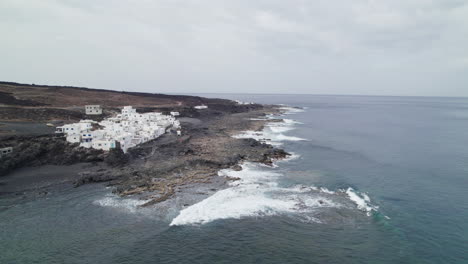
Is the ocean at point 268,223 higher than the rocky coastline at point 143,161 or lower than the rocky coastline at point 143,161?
lower

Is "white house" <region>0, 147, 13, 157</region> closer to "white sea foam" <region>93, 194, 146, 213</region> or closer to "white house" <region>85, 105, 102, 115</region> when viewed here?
"white sea foam" <region>93, 194, 146, 213</region>

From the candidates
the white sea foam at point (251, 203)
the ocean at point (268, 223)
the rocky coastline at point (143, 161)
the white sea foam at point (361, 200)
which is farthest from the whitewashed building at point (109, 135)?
the white sea foam at point (361, 200)

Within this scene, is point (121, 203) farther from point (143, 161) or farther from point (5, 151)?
point (5, 151)

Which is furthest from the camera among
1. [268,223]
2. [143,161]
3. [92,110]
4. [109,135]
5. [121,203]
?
[92,110]

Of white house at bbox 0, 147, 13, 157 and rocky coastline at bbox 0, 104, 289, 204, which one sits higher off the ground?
white house at bbox 0, 147, 13, 157

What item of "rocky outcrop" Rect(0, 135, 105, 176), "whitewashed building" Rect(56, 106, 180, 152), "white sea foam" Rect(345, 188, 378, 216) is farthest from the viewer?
"whitewashed building" Rect(56, 106, 180, 152)

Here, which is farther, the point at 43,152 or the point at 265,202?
the point at 43,152

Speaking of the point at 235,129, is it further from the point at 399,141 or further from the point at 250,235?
the point at 250,235

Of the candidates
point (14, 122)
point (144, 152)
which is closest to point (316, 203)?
point (144, 152)

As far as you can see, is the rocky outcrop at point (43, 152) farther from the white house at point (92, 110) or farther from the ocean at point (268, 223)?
the white house at point (92, 110)

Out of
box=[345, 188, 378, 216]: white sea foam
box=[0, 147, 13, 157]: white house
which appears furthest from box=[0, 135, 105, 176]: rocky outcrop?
box=[345, 188, 378, 216]: white sea foam

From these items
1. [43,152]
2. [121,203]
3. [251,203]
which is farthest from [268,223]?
[43,152]
